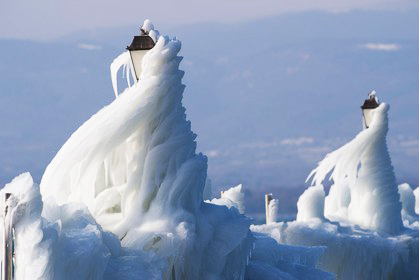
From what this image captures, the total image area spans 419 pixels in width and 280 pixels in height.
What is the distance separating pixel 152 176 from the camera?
1080 cm

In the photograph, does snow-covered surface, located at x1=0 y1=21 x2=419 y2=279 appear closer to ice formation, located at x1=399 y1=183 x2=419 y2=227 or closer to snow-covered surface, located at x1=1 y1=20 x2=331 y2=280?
snow-covered surface, located at x1=1 y1=20 x2=331 y2=280

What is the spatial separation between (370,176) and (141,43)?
6.91 meters

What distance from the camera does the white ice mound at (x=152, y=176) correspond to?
10648mm

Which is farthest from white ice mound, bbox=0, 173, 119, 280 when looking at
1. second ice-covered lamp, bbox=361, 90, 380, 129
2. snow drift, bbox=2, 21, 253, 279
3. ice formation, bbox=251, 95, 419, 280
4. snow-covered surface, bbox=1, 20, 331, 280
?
second ice-covered lamp, bbox=361, 90, 380, 129

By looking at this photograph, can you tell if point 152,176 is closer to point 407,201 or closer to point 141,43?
point 141,43

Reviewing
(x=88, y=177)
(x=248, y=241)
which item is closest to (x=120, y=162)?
(x=88, y=177)

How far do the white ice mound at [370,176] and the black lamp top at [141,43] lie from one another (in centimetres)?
644

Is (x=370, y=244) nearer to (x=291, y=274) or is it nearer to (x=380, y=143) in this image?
(x=380, y=143)

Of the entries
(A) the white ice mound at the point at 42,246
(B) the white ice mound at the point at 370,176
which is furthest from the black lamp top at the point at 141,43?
(B) the white ice mound at the point at 370,176

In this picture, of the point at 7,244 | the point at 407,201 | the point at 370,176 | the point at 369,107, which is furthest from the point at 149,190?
the point at 407,201

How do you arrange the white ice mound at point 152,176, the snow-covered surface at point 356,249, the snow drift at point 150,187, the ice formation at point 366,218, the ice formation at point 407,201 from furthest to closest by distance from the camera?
the ice formation at point 407,201
the ice formation at point 366,218
the snow-covered surface at point 356,249
the white ice mound at point 152,176
the snow drift at point 150,187

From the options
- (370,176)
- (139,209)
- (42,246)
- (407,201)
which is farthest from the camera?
(407,201)

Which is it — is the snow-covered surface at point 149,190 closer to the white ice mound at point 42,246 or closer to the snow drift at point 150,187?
the snow drift at point 150,187

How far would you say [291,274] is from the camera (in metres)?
12.3
